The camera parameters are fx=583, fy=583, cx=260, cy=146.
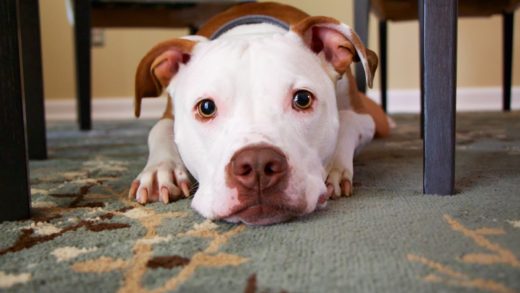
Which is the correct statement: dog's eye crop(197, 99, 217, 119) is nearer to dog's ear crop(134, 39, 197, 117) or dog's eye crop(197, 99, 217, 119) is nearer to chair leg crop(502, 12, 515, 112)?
dog's ear crop(134, 39, 197, 117)

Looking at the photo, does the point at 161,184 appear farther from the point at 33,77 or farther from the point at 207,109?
the point at 33,77

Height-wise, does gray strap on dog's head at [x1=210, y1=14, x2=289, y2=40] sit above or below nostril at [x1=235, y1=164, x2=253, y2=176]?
above

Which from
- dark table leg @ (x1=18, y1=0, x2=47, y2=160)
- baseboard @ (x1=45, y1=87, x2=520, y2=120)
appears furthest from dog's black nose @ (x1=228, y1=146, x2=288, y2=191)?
baseboard @ (x1=45, y1=87, x2=520, y2=120)

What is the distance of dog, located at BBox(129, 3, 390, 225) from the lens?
969 millimetres

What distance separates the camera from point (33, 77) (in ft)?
6.58

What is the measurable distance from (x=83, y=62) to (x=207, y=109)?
2.06 m

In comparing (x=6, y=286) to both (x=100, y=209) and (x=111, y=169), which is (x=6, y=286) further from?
(x=111, y=169)

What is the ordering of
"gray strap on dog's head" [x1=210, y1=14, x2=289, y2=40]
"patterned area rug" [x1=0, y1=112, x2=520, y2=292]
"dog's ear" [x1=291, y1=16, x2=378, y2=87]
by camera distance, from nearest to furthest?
"patterned area rug" [x1=0, y1=112, x2=520, y2=292] < "dog's ear" [x1=291, y1=16, x2=378, y2=87] < "gray strap on dog's head" [x1=210, y1=14, x2=289, y2=40]

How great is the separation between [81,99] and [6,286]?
243cm

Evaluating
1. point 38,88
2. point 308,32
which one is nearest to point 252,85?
point 308,32

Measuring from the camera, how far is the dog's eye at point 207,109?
115cm

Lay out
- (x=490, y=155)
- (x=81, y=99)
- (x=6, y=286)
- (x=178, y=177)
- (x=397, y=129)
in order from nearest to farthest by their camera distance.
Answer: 1. (x=6, y=286)
2. (x=178, y=177)
3. (x=490, y=155)
4. (x=397, y=129)
5. (x=81, y=99)

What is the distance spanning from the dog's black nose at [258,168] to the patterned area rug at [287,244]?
8 centimetres

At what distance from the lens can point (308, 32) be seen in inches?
51.8
